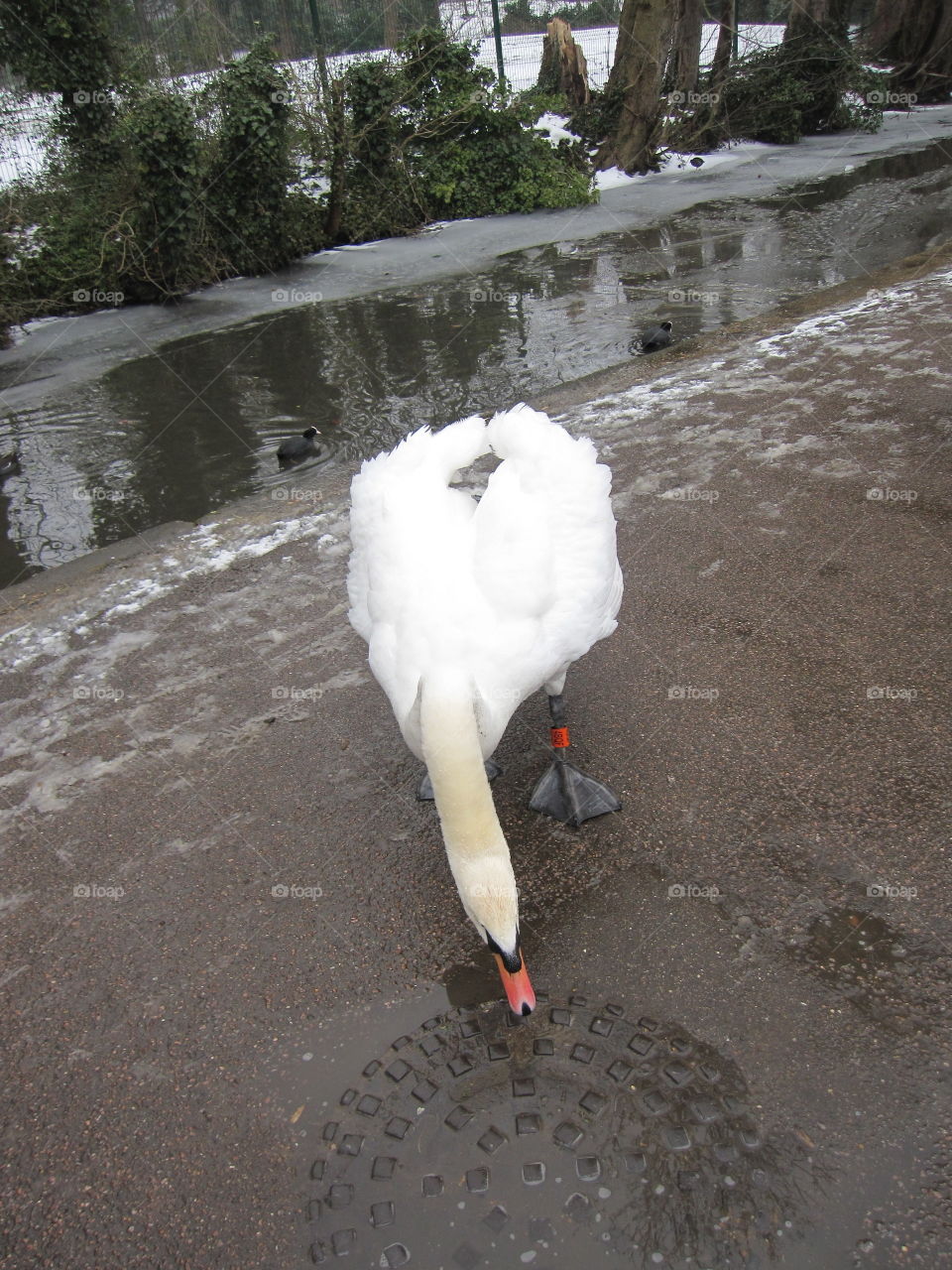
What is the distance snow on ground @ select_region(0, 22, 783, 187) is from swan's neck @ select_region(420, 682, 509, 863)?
12974 mm

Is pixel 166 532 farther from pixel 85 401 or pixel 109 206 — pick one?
pixel 109 206

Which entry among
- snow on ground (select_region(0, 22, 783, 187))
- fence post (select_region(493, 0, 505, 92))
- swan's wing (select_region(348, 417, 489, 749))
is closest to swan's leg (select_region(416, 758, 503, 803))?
swan's wing (select_region(348, 417, 489, 749))

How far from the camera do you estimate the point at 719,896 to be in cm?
317

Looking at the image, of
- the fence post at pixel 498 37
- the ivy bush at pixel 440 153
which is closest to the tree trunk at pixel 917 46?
the fence post at pixel 498 37

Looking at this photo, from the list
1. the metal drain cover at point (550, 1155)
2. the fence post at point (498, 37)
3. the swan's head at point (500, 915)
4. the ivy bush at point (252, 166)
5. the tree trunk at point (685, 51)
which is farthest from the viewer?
the tree trunk at point (685, 51)

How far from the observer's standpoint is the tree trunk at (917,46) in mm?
20906

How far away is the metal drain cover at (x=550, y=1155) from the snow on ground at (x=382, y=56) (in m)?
13.7

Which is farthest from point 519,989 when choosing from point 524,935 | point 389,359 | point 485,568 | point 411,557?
point 389,359

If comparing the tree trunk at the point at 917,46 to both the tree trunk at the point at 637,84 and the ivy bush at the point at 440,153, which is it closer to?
the tree trunk at the point at 637,84

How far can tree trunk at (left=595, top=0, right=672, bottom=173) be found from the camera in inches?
601

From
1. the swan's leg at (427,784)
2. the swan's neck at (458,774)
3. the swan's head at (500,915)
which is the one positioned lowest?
the swan's leg at (427,784)

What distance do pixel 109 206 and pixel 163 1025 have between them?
12.3m

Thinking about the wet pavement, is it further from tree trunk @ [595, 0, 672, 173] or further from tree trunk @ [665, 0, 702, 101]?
tree trunk @ [665, 0, 702, 101]

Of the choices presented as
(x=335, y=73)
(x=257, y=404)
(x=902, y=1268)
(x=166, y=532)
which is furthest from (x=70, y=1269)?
(x=335, y=73)
